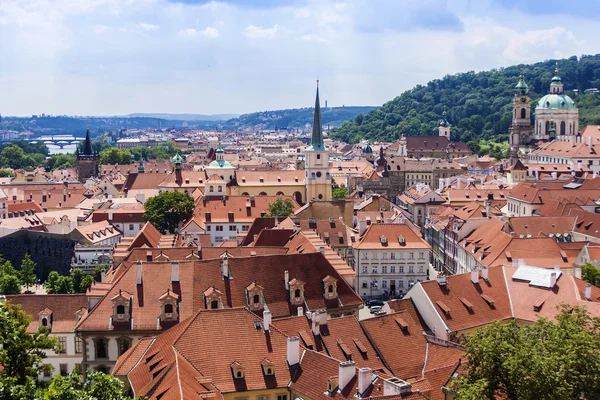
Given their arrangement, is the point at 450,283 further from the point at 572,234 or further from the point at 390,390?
the point at 572,234

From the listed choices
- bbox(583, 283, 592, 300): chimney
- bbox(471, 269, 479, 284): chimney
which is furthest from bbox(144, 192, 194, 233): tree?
bbox(583, 283, 592, 300): chimney

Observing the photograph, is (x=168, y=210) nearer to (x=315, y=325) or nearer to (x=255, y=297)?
(x=255, y=297)

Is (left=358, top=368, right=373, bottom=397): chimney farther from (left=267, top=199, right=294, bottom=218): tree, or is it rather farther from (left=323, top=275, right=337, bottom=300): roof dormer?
(left=267, top=199, right=294, bottom=218): tree

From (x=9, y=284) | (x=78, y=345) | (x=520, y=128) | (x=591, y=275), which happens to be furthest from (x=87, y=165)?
(x=591, y=275)

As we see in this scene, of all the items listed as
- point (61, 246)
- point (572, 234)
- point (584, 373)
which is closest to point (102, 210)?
point (61, 246)

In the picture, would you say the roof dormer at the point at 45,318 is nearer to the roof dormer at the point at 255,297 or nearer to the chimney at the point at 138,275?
the chimney at the point at 138,275

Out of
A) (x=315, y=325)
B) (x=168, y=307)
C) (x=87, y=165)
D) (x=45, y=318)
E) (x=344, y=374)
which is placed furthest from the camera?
(x=87, y=165)
